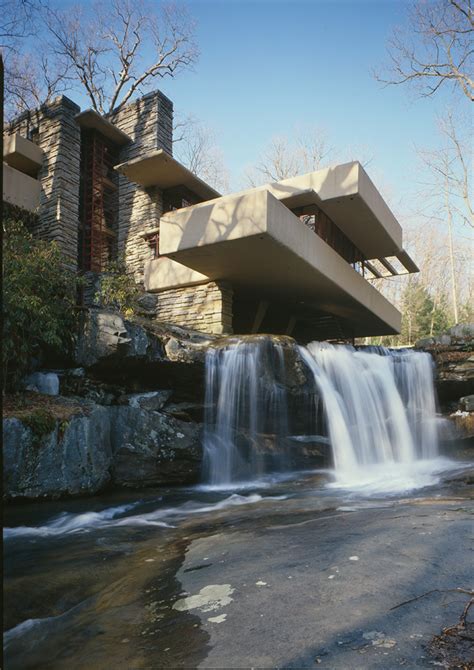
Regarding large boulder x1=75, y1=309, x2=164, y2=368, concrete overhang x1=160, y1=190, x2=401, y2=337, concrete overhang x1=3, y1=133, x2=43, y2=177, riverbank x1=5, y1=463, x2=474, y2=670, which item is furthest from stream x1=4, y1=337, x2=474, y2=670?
concrete overhang x1=3, y1=133, x2=43, y2=177

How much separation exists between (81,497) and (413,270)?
64.3 ft

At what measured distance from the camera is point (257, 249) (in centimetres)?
1139

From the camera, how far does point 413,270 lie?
72.0 ft

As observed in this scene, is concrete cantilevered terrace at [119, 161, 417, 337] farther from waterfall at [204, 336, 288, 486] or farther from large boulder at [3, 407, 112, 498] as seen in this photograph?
large boulder at [3, 407, 112, 498]

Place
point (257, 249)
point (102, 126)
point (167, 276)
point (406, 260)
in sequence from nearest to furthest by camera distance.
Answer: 1. point (257, 249)
2. point (167, 276)
3. point (102, 126)
4. point (406, 260)

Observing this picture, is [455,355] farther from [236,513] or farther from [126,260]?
[126,260]

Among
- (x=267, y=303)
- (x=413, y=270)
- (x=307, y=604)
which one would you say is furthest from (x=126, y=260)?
(x=307, y=604)

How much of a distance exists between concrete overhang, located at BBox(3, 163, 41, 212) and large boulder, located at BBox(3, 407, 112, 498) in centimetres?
1268

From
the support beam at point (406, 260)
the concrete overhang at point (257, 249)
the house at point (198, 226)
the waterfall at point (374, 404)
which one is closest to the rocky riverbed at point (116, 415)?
the waterfall at point (374, 404)

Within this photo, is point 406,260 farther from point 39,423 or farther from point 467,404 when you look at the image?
point 39,423

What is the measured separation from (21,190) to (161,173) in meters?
5.57

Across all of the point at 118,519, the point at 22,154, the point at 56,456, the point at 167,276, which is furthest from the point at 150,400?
the point at 22,154

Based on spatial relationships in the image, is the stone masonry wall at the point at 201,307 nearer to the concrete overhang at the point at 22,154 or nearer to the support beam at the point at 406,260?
the concrete overhang at the point at 22,154

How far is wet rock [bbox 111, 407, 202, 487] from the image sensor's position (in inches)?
294
